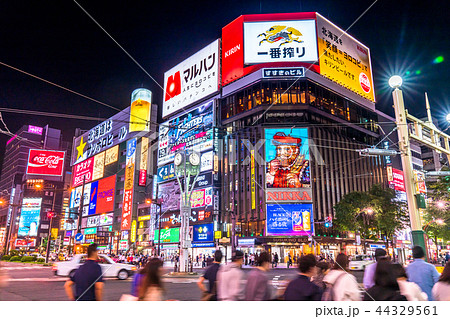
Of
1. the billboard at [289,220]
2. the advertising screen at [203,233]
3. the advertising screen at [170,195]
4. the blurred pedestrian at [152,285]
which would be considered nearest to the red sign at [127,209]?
the advertising screen at [170,195]

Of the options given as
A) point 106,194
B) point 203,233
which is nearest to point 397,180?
point 203,233

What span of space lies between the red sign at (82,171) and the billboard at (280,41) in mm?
65231

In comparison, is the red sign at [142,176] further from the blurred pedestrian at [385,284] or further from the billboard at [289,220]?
the blurred pedestrian at [385,284]

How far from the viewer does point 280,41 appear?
5412 centimetres

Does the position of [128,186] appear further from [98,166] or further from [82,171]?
[82,171]

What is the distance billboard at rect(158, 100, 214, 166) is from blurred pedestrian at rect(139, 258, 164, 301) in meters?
57.0

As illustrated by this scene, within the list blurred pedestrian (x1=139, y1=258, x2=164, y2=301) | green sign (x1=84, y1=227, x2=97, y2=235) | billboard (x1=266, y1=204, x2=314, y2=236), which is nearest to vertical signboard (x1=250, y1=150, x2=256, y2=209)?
billboard (x1=266, y1=204, x2=314, y2=236)

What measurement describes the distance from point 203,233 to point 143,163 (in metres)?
28.0

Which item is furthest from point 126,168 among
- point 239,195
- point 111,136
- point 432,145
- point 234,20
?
point 432,145

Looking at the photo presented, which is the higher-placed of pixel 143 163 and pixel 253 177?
pixel 143 163

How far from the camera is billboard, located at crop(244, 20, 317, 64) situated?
5322cm

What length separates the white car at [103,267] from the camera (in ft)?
60.2

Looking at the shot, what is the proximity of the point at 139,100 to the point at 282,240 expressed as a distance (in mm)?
49404

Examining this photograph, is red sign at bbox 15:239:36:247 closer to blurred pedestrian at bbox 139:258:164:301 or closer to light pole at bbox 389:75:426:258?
light pole at bbox 389:75:426:258
